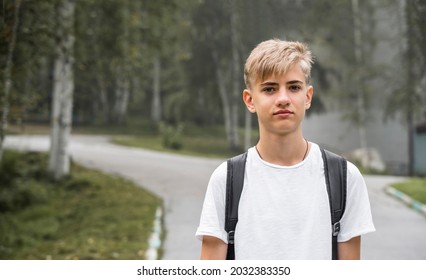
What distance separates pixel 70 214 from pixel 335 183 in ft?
16.2

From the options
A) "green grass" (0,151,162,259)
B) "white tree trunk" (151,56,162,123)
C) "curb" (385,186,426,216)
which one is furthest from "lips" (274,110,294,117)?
"white tree trunk" (151,56,162,123)

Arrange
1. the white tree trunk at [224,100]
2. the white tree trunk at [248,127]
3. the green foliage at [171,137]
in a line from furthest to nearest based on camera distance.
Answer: the green foliage at [171,137]
the white tree trunk at [224,100]
the white tree trunk at [248,127]

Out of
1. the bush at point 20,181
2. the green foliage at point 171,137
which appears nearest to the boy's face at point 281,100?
the green foliage at point 171,137

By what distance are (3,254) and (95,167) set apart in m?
2.94

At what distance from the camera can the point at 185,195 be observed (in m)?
5.27

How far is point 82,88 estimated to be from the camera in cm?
863

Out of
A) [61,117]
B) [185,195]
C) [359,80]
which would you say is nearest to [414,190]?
[359,80]

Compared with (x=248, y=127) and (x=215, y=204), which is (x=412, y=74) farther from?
(x=215, y=204)

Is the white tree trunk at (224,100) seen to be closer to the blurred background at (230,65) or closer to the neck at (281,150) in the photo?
the blurred background at (230,65)

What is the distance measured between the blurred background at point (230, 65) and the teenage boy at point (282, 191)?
129 cm

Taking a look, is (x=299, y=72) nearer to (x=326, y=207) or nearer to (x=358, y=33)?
(x=326, y=207)

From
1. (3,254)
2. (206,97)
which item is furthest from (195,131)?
(3,254)

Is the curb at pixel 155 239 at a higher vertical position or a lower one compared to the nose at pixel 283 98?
lower

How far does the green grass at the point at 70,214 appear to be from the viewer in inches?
180
